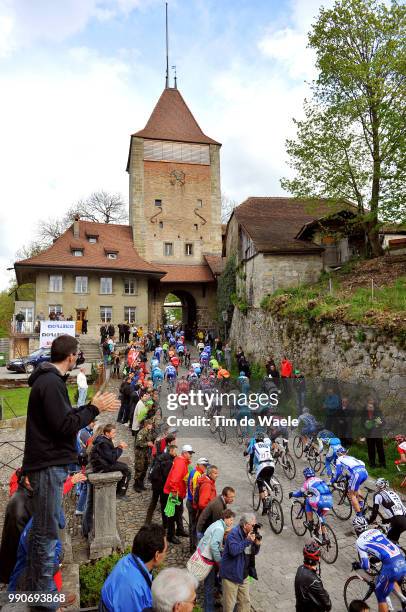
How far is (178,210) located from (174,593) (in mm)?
43075

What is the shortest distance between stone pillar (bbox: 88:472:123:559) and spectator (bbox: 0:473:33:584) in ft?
7.68

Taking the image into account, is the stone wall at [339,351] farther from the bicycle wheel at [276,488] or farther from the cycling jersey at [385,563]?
the cycling jersey at [385,563]

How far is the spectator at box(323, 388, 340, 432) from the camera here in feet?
38.4

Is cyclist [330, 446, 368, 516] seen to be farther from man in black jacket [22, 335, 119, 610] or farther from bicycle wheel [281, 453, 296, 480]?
man in black jacket [22, 335, 119, 610]

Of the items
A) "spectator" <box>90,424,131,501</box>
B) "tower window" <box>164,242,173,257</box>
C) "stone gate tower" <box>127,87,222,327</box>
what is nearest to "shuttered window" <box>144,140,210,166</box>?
"stone gate tower" <box>127,87,222,327</box>

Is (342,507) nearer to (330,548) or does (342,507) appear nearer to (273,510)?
(273,510)

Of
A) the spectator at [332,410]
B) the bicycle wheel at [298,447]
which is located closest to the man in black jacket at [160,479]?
the bicycle wheel at [298,447]

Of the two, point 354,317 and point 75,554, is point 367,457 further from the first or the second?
point 75,554

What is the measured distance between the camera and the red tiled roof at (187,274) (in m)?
40.7

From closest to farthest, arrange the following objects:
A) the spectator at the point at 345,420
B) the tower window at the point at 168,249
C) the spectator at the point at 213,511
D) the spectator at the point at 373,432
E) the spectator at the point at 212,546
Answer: the spectator at the point at 212,546 < the spectator at the point at 213,511 < the spectator at the point at 373,432 < the spectator at the point at 345,420 < the tower window at the point at 168,249

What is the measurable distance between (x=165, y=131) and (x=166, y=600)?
155 ft

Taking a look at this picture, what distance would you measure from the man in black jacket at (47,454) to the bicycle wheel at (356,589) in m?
4.31

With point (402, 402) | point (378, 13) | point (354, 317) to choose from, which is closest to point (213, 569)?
point (402, 402)

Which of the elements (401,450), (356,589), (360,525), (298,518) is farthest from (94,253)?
(356,589)
